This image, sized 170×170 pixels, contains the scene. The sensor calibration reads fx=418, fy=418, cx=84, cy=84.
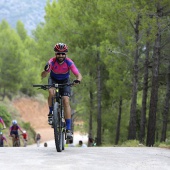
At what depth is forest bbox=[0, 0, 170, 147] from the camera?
14672 mm

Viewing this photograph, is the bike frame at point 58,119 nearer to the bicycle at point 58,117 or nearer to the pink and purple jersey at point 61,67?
the bicycle at point 58,117

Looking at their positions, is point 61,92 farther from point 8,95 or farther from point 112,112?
point 8,95

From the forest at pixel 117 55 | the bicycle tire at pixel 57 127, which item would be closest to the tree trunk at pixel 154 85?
the forest at pixel 117 55

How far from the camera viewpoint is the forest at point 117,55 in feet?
48.1

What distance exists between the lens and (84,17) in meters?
21.6

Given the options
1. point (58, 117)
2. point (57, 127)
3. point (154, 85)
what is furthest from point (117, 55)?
point (57, 127)

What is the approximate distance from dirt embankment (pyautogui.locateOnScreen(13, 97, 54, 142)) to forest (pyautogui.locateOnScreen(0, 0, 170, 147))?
28.9 m

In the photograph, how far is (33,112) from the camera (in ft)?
213

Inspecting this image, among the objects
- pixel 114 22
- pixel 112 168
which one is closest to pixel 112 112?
pixel 114 22

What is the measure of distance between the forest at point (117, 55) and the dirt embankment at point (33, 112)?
28862mm

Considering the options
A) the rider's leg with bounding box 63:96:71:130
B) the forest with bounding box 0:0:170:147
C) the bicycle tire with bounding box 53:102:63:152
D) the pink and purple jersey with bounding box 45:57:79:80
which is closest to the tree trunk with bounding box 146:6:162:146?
the forest with bounding box 0:0:170:147

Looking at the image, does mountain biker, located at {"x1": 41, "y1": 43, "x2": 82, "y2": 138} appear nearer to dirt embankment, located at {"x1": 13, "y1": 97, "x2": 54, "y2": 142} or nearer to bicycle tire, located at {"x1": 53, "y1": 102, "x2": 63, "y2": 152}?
bicycle tire, located at {"x1": 53, "y1": 102, "x2": 63, "y2": 152}

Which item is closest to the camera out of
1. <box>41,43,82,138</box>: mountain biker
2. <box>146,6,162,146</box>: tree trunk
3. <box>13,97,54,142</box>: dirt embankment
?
<box>41,43,82,138</box>: mountain biker

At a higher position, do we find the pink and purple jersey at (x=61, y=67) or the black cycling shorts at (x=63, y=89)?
the pink and purple jersey at (x=61, y=67)
